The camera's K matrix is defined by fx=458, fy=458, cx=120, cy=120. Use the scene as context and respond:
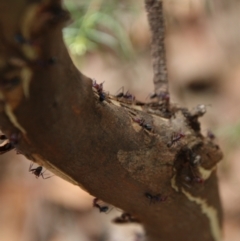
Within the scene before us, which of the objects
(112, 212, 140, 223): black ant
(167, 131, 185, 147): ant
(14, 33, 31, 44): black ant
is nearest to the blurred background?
(112, 212, 140, 223): black ant

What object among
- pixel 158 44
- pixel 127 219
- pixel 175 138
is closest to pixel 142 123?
pixel 175 138

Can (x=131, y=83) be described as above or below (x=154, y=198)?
above

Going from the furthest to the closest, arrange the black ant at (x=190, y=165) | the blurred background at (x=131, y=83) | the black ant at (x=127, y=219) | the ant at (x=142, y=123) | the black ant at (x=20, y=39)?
the blurred background at (x=131, y=83) < the black ant at (x=127, y=219) < the black ant at (x=190, y=165) < the ant at (x=142, y=123) < the black ant at (x=20, y=39)

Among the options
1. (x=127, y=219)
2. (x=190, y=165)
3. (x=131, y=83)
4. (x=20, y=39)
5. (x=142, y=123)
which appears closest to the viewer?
(x=20, y=39)

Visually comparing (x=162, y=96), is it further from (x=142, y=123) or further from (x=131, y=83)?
(x=131, y=83)

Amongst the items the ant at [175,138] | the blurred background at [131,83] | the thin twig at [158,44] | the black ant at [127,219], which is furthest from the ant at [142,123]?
the blurred background at [131,83]

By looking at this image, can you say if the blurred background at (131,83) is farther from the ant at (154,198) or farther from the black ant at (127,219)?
the ant at (154,198)

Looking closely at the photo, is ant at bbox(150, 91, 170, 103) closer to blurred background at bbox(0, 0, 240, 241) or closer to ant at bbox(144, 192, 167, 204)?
ant at bbox(144, 192, 167, 204)

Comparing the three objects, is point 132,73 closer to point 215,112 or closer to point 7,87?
point 215,112

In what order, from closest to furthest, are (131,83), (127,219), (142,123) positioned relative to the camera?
1. (142,123)
2. (127,219)
3. (131,83)
